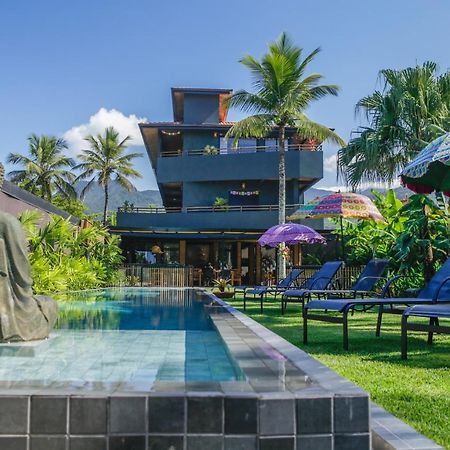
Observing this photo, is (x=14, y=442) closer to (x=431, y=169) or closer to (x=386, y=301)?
(x=386, y=301)

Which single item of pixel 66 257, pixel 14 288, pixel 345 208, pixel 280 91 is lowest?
pixel 14 288

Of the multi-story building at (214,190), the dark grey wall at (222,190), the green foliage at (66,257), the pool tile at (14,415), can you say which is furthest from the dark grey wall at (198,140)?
the pool tile at (14,415)

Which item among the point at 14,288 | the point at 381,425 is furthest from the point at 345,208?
the point at 381,425

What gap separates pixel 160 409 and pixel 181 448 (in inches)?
7.7

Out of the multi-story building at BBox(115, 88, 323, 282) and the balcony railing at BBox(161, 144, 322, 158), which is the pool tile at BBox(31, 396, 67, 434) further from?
the balcony railing at BBox(161, 144, 322, 158)

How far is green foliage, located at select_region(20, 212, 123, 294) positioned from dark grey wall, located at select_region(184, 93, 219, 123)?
13718 mm

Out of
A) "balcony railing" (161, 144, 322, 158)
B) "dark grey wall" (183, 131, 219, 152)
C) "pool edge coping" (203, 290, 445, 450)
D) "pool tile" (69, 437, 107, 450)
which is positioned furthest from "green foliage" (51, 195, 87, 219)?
"pool tile" (69, 437, 107, 450)

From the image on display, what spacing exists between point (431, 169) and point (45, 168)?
139ft

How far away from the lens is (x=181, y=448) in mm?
2447

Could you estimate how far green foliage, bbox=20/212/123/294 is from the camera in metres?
13.6

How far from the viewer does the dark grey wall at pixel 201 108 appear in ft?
114

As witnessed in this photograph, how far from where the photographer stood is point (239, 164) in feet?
105

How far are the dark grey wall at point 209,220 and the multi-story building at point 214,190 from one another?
55mm

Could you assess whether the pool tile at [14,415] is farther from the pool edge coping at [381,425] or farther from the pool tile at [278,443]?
the pool edge coping at [381,425]
